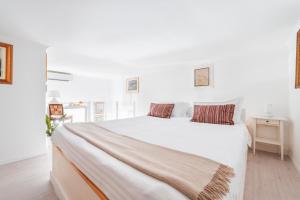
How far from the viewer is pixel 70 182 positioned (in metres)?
1.30

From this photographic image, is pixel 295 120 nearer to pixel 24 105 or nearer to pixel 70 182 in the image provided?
pixel 70 182

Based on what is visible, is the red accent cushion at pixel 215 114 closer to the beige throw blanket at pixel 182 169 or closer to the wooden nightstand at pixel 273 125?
the wooden nightstand at pixel 273 125

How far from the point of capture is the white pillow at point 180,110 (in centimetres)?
316

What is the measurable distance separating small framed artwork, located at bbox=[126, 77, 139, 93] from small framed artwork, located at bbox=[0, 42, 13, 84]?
2.95 m

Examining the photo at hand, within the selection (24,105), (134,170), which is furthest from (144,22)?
(24,105)

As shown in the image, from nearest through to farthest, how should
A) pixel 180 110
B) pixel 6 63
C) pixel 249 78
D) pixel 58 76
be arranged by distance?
pixel 6 63, pixel 249 78, pixel 180 110, pixel 58 76

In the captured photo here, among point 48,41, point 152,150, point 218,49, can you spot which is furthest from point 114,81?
point 152,150

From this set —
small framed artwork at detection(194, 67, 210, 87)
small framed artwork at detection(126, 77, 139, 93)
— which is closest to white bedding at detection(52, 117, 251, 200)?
small framed artwork at detection(194, 67, 210, 87)

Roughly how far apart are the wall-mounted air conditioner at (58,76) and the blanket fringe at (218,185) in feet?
16.5

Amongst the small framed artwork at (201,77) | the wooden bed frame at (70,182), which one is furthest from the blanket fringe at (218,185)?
the small framed artwork at (201,77)

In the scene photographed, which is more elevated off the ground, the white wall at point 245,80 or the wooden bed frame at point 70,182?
the white wall at point 245,80

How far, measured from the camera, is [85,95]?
530cm

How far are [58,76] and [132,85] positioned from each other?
2.37 metres

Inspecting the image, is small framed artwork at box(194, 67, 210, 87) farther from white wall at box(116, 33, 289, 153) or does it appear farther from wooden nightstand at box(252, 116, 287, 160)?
wooden nightstand at box(252, 116, 287, 160)
